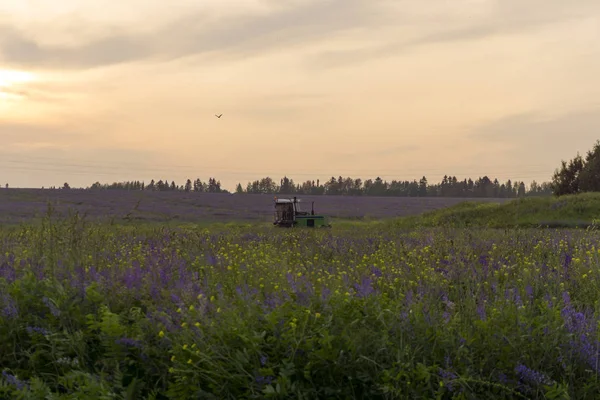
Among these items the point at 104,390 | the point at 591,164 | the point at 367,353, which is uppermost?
the point at 591,164

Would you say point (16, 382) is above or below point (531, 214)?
below

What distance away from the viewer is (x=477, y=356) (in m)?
3.60

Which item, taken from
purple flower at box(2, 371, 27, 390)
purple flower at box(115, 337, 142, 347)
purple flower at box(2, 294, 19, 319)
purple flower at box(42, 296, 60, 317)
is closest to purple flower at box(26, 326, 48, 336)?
purple flower at box(42, 296, 60, 317)

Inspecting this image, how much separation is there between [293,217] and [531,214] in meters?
12.8

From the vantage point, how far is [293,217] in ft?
97.3

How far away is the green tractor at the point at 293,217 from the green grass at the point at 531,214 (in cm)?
439

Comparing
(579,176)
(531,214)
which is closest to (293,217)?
(531,214)

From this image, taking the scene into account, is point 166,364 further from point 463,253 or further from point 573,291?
point 463,253

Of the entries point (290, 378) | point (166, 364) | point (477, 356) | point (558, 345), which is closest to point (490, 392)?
point (477, 356)

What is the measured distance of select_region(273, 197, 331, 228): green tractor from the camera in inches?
1140

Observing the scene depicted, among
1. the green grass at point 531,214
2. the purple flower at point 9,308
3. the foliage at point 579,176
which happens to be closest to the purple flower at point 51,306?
the purple flower at point 9,308

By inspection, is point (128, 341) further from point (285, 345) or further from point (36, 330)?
point (285, 345)

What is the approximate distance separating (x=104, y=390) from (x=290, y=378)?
1.23m

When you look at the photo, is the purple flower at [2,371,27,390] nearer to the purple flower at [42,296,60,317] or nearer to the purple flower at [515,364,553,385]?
the purple flower at [42,296,60,317]
